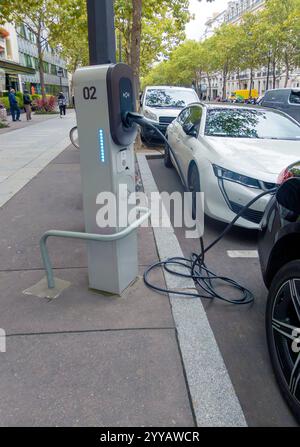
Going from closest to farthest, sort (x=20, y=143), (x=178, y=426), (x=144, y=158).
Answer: (x=178, y=426) → (x=144, y=158) → (x=20, y=143)

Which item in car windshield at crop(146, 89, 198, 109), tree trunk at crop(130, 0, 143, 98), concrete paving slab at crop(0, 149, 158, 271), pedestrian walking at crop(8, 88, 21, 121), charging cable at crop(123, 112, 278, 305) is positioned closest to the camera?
charging cable at crop(123, 112, 278, 305)

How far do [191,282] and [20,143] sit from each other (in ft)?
34.9

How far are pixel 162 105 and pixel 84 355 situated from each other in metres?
10.2

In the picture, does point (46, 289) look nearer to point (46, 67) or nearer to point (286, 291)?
point (286, 291)

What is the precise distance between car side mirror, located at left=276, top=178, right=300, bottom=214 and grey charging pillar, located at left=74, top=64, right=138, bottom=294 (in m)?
1.23

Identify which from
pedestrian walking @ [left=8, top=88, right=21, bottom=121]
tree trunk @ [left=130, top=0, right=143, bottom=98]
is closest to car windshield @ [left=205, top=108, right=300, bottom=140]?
tree trunk @ [left=130, top=0, right=143, bottom=98]

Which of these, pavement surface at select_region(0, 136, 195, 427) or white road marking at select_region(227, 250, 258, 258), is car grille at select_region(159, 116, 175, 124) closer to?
white road marking at select_region(227, 250, 258, 258)

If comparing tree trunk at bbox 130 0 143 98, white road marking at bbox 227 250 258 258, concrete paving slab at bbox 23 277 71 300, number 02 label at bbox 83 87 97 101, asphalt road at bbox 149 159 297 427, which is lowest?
asphalt road at bbox 149 159 297 427

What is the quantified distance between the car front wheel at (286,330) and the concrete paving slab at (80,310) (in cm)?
83

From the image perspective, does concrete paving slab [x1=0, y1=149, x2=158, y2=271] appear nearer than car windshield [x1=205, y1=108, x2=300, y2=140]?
Yes

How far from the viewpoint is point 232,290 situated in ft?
10.7

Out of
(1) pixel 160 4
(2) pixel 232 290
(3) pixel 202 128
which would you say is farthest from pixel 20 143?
(2) pixel 232 290

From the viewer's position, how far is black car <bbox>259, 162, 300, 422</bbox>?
1.97 metres

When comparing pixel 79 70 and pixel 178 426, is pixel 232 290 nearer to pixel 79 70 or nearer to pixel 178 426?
pixel 178 426
